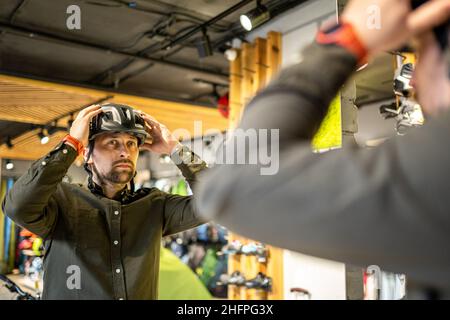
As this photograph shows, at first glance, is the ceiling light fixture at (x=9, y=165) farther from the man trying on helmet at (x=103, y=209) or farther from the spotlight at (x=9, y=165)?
the man trying on helmet at (x=103, y=209)

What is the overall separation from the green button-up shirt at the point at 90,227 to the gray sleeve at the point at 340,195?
4.40 feet

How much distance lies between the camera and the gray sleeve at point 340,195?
0.37 m

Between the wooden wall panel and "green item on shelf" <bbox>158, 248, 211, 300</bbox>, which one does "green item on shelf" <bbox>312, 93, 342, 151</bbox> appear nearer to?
"green item on shelf" <bbox>158, 248, 211, 300</bbox>

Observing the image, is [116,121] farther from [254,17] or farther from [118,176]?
[254,17]

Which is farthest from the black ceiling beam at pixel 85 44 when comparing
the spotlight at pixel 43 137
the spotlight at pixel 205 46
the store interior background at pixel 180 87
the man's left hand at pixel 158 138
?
the man's left hand at pixel 158 138

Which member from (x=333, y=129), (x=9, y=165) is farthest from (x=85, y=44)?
(x=333, y=129)

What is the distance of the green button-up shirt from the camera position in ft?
5.33

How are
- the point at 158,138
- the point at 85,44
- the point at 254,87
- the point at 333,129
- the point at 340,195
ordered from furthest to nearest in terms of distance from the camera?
the point at 85,44 < the point at 254,87 < the point at 158,138 < the point at 333,129 < the point at 340,195

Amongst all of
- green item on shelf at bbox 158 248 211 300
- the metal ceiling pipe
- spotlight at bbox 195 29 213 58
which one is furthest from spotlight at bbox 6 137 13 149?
spotlight at bbox 195 29 213 58

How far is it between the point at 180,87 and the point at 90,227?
6.24m

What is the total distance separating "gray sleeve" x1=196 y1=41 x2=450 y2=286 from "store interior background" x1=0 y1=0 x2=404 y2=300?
0.35 ft

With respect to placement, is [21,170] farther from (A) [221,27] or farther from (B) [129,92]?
(B) [129,92]

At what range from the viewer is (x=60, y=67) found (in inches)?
263

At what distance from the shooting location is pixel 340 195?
396mm
